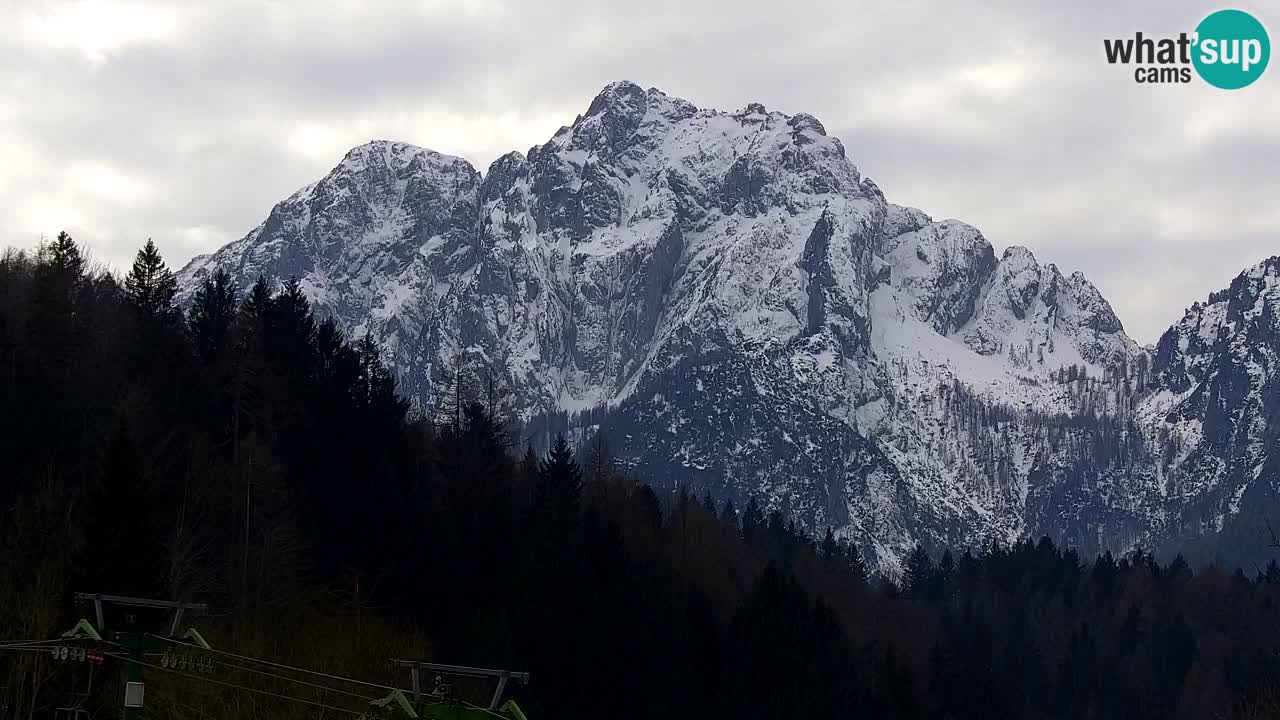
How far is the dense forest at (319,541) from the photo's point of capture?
173 feet

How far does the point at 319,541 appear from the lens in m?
94.4

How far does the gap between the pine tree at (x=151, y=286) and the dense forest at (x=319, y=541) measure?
14cm

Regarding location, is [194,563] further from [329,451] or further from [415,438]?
[415,438]

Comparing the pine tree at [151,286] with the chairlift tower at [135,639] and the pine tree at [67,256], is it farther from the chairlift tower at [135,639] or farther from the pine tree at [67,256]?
the chairlift tower at [135,639]

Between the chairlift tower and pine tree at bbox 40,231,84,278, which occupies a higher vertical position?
pine tree at bbox 40,231,84,278

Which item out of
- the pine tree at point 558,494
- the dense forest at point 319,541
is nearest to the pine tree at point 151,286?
the dense forest at point 319,541

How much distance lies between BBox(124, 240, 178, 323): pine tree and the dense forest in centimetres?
14

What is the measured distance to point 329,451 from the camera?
331ft

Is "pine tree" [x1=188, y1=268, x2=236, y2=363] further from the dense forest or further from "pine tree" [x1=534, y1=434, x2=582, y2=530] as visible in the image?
"pine tree" [x1=534, y1=434, x2=582, y2=530]

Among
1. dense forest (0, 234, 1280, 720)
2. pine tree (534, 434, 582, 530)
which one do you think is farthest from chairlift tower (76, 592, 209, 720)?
pine tree (534, 434, 582, 530)

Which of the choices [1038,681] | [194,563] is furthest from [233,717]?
[1038,681]

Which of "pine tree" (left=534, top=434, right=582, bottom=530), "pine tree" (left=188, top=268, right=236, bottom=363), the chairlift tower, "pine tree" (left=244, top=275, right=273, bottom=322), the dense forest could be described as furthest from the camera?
"pine tree" (left=534, top=434, right=582, bottom=530)

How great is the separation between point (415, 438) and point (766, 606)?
26516 millimetres

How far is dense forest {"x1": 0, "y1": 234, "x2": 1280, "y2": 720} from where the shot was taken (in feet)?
173
